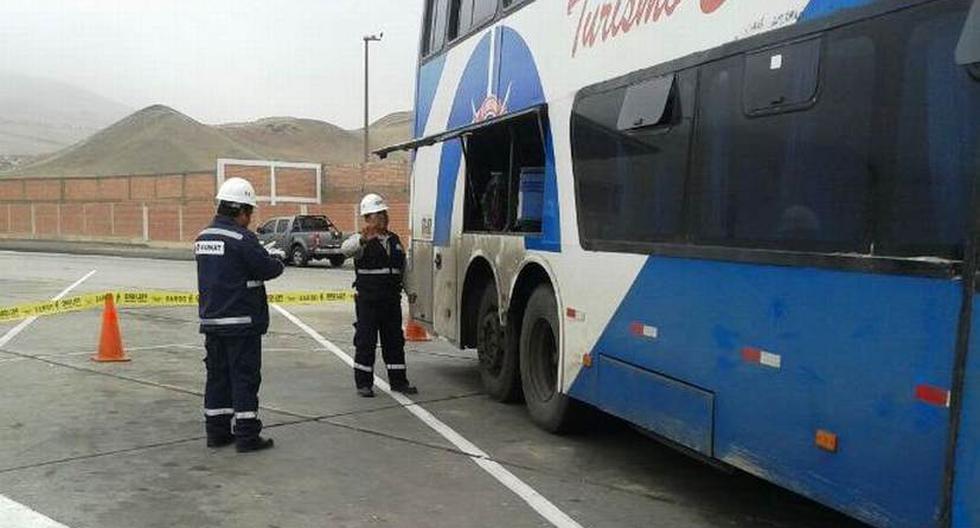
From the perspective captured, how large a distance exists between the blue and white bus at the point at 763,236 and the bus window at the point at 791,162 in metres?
0.01

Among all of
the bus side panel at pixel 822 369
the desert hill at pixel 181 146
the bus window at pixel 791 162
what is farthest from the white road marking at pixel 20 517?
the desert hill at pixel 181 146

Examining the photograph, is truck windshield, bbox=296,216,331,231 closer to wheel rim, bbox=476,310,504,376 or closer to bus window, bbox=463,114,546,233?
bus window, bbox=463,114,546,233

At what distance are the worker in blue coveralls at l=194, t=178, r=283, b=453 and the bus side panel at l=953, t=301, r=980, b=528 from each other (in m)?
4.69

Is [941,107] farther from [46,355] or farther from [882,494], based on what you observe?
[46,355]

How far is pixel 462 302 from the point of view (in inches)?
351

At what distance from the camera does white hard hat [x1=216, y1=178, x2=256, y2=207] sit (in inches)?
266

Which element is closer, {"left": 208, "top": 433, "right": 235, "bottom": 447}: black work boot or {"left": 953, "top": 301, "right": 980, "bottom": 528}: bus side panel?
{"left": 953, "top": 301, "right": 980, "bottom": 528}: bus side panel

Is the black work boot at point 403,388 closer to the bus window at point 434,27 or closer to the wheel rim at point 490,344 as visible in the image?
the wheel rim at point 490,344

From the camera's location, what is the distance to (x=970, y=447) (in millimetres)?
3287

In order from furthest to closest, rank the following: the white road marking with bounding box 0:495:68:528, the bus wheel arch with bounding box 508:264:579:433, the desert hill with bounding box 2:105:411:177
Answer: the desert hill with bounding box 2:105:411:177
the bus wheel arch with bounding box 508:264:579:433
the white road marking with bounding box 0:495:68:528

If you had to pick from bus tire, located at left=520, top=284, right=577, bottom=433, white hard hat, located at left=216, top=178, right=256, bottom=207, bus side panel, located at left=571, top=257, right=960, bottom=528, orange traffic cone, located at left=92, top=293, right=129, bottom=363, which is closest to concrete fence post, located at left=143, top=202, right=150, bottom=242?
orange traffic cone, located at left=92, top=293, right=129, bottom=363

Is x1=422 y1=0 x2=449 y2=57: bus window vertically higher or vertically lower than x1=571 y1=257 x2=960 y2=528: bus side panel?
higher

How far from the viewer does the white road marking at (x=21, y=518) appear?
16.3ft

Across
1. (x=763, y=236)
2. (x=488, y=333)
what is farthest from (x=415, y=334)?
(x=763, y=236)
